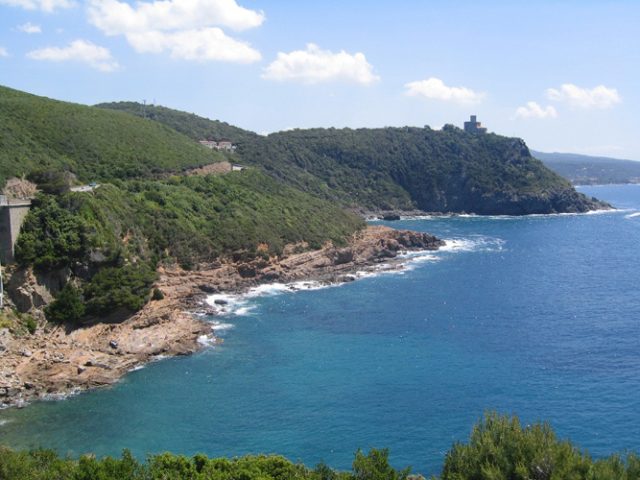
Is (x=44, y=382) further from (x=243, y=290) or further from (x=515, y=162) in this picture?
(x=515, y=162)

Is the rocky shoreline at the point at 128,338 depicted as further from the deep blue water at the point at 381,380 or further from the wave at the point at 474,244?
the wave at the point at 474,244

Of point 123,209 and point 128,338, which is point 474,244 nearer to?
point 123,209

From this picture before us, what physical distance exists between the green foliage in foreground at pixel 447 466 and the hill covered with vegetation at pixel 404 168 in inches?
4084

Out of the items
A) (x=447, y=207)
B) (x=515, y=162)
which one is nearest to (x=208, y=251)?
(x=447, y=207)

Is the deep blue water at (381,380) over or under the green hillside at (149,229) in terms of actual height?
under

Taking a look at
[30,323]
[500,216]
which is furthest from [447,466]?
[500,216]

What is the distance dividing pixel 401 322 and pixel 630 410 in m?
22.1

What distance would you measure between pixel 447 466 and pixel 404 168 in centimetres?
13855

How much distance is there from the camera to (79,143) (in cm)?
7831

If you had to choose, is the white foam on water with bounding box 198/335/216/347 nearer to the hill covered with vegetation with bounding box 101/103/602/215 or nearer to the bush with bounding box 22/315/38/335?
the bush with bounding box 22/315/38/335

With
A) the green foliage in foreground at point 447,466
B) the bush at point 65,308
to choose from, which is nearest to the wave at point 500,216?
the bush at point 65,308

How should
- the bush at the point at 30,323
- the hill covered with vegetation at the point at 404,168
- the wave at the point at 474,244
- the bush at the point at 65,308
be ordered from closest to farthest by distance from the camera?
1. the bush at the point at 30,323
2. the bush at the point at 65,308
3. the wave at the point at 474,244
4. the hill covered with vegetation at the point at 404,168

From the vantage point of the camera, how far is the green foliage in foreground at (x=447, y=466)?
23406mm

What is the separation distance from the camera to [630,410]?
3712cm
